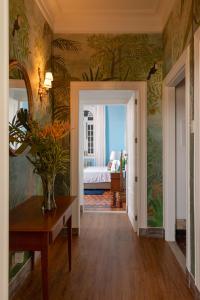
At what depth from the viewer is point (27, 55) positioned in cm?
319

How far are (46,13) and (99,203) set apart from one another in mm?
4357

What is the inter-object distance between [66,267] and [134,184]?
5.83 feet

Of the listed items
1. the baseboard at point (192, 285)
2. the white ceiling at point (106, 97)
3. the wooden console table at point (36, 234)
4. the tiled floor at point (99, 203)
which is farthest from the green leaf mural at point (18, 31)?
the tiled floor at point (99, 203)

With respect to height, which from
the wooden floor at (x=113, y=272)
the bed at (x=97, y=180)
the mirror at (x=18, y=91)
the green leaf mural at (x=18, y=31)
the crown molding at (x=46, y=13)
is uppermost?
the crown molding at (x=46, y=13)

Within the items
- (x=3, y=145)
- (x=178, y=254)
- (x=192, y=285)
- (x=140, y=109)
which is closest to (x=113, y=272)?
(x=192, y=285)

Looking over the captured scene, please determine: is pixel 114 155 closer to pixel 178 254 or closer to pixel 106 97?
pixel 106 97

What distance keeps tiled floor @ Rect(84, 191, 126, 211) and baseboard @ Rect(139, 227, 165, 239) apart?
1.86 meters

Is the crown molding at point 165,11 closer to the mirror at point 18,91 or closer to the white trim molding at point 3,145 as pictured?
the mirror at point 18,91

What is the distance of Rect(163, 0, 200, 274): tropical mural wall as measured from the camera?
279cm

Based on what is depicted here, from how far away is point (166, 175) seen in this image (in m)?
4.25

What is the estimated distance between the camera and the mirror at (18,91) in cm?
268

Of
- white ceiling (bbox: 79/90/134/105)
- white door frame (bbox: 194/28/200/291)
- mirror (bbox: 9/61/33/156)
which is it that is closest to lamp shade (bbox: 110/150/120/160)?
white ceiling (bbox: 79/90/134/105)

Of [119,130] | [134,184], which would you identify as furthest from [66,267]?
[119,130]

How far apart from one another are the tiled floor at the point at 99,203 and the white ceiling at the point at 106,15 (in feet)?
11.7
